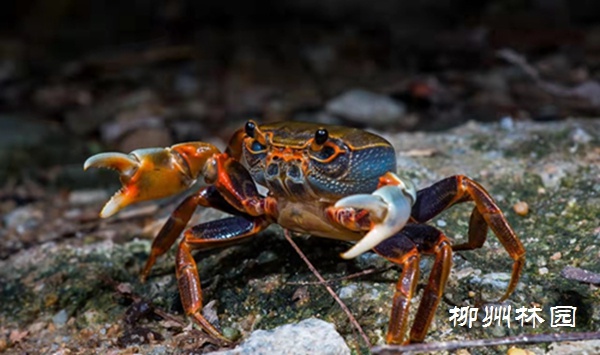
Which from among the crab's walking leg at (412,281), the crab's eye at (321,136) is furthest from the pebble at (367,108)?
the crab's walking leg at (412,281)

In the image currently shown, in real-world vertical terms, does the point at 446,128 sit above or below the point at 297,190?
below

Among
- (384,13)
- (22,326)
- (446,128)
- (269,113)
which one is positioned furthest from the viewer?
(384,13)

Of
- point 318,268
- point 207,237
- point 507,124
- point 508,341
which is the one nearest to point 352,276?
point 318,268

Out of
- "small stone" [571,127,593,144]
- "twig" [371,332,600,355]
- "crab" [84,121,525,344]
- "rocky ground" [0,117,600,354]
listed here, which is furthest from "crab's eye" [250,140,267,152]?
"small stone" [571,127,593,144]

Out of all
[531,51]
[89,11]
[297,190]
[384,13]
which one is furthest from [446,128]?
[89,11]

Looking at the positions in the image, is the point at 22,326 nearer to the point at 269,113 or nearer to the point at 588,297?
Result: the point at 588,297

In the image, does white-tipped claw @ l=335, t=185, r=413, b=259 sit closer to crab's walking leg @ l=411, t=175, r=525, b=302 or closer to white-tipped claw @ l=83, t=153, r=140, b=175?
crab's walking leg @ l=411, t=175, r=525, b=302

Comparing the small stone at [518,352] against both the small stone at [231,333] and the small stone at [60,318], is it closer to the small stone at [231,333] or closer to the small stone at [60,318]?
the small stone at [231,333]
